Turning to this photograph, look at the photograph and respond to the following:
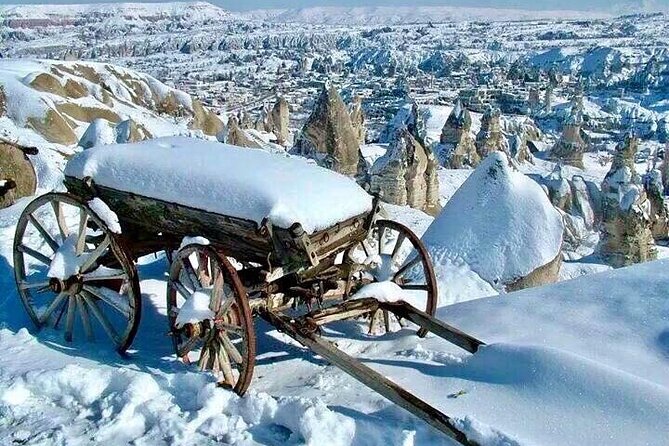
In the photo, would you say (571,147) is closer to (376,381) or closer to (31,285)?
(31,285)

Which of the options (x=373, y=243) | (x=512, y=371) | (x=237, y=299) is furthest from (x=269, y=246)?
(x=373, y=243)

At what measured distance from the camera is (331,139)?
2945cm

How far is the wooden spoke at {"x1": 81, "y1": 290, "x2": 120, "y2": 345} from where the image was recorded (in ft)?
18.4

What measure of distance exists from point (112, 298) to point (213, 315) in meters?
1.16

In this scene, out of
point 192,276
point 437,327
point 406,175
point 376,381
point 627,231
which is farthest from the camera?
point 406,175

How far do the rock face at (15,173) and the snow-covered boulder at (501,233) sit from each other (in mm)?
6322

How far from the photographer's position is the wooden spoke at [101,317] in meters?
5.60

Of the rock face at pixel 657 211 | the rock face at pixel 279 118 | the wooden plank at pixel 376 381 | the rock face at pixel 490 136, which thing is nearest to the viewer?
the wooden plank at pixel 376 381

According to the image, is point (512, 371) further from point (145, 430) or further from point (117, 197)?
point (117, 197)

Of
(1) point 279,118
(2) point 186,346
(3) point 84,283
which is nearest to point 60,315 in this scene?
(3) point 84,283

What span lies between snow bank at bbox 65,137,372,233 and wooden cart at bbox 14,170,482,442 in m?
0.10

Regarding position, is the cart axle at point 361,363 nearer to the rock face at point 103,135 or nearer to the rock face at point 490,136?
the rock face at point 103,135

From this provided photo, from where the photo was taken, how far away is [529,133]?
219 feet

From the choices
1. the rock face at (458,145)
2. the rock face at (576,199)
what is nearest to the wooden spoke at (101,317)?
the rock face at (576,199)
